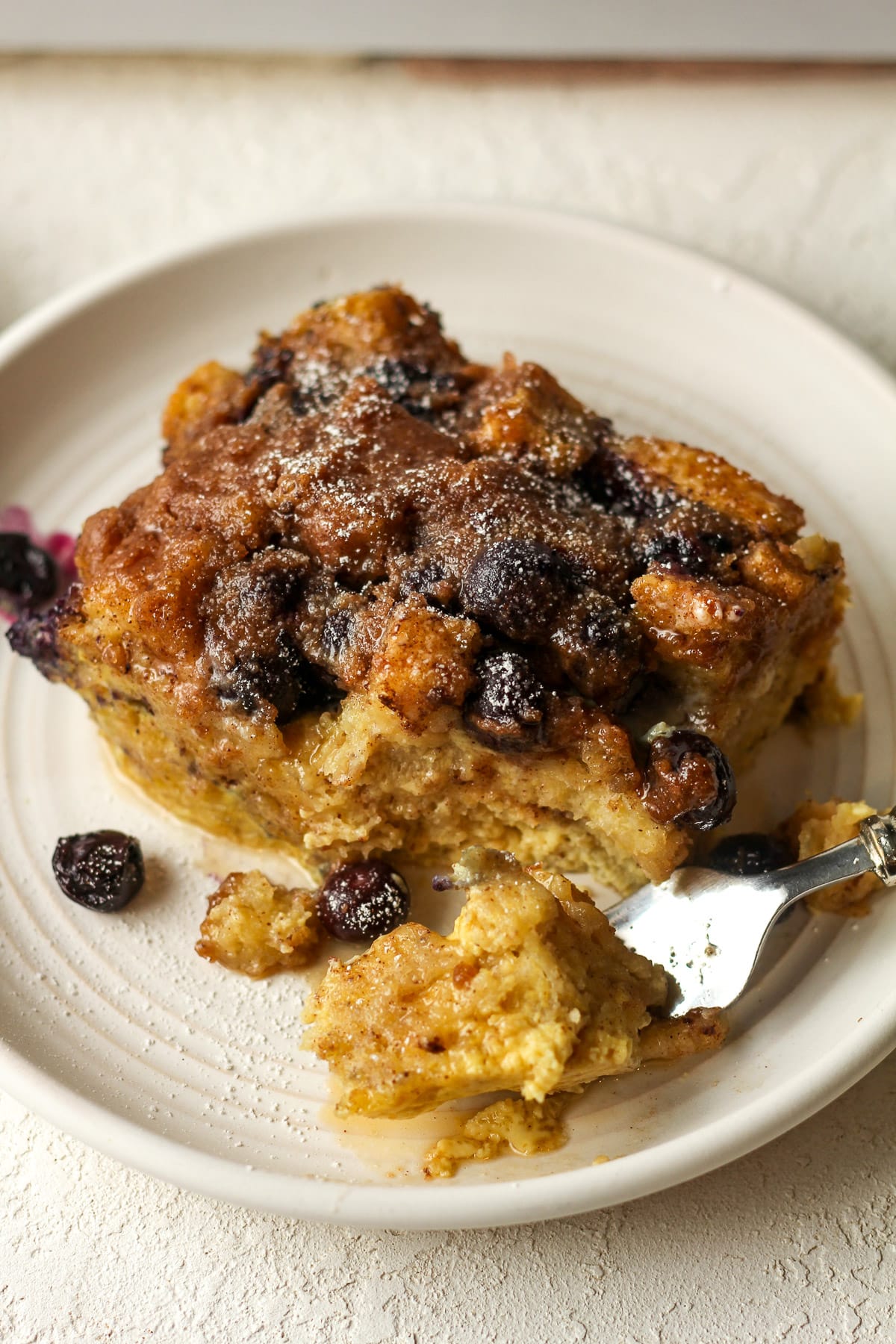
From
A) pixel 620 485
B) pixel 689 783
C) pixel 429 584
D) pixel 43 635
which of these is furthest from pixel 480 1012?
pixel 43 635

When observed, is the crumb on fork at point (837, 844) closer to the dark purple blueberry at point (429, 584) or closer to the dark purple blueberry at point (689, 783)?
the dark purple blueberry at point (689, 783)

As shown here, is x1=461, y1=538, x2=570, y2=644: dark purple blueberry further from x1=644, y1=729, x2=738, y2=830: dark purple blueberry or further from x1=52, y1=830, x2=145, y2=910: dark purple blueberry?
x1=52, y1=830, x2=145, y2=910: dark purple blueberry

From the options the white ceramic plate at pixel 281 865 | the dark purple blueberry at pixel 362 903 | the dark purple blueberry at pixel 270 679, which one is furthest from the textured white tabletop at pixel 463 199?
the dark purple blueberry at pixel 270 679

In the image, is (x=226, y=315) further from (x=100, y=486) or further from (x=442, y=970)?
(x=442, y=970)

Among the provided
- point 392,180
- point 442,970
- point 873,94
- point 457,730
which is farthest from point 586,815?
point 873,94

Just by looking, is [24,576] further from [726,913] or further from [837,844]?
[837,844]

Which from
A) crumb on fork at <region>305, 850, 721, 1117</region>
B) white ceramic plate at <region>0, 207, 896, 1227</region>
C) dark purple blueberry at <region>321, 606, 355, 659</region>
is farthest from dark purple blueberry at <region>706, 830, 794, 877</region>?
dark purple blueberry at <region>321, 606, 355, 659</region>
